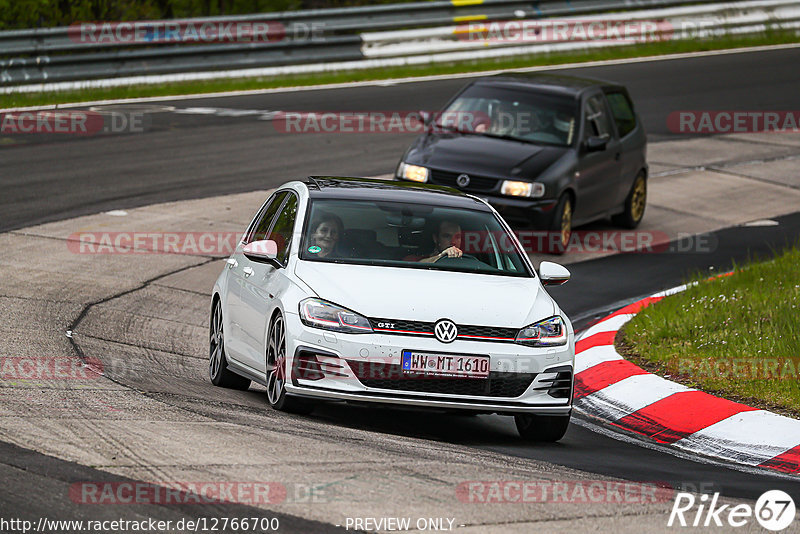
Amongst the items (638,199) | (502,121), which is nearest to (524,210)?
(502,121)

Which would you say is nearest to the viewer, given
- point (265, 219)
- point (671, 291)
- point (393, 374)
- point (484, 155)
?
point (393, 374)

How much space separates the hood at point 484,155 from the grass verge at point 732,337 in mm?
2864

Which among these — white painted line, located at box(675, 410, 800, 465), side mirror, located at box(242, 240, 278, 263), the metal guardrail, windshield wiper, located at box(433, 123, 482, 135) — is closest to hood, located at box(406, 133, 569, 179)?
windshield wiper, located at box(433, 123, 482, 135)

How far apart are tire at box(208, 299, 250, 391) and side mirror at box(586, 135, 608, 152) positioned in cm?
725

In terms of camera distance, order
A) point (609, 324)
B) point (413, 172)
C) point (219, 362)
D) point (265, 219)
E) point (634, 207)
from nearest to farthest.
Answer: point (219, 362), point (265, 219), point (609, 324), point (413, 172), point (634, 207)

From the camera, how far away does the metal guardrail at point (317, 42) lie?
926 inches

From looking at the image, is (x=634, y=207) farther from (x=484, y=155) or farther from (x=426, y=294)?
(x=426, y=294)

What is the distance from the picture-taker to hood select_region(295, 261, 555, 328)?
317 inches

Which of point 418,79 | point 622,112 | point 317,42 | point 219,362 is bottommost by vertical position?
point 219,362

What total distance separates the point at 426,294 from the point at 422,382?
1.88ft

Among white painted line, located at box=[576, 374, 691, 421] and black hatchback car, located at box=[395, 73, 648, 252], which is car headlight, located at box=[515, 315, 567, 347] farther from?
black hatchback car, located at box=[395, 73, 648, 252]

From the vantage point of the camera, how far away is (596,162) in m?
16.4

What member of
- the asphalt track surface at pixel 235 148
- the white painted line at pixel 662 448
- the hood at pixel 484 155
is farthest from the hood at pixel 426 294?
the asphalt track surface at pixel 235 148

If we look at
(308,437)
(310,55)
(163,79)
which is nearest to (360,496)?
(308,437)
